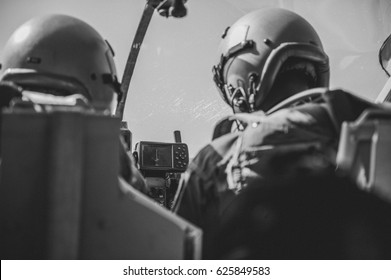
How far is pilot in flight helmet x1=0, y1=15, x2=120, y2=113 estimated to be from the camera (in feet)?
8.32

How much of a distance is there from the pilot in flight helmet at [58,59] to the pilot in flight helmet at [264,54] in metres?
0.83

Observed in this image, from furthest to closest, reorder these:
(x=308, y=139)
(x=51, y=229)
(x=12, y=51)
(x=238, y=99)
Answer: (x=238, y=99)
(x=12, y=51)
(x=308, y=139)
(x=51, y=229)

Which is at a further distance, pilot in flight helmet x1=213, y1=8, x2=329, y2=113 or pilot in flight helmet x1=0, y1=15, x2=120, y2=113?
pilot in flight helmet x1=213, y1=8, x2=329, y2=113

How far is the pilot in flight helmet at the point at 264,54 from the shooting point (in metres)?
2.64

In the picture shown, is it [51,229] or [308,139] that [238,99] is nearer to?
[308,139]

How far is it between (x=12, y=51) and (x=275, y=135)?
67.6 inches

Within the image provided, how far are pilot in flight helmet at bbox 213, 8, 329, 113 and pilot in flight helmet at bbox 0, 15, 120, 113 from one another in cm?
83

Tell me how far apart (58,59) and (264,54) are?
123 centimetres

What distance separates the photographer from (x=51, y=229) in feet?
3.19

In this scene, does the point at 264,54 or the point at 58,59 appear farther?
the point at 264,54

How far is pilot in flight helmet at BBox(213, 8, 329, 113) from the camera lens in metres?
2.64

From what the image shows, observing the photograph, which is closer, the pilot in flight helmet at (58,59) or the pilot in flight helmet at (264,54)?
the pilot in flight helmet at (58,59)

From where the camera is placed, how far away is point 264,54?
9.08ft
